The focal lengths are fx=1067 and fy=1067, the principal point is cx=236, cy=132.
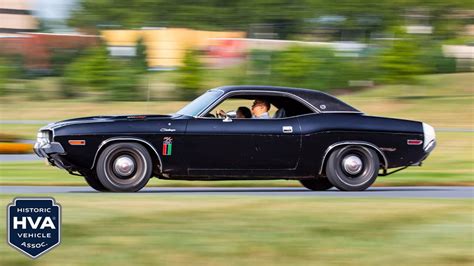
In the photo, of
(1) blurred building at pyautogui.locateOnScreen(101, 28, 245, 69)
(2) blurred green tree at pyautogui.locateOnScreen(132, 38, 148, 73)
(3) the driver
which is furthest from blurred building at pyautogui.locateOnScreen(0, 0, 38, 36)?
(3) the driver

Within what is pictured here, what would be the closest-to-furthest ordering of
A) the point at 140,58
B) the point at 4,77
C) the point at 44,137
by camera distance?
the point at 44,137
the point at 4,77
the point at 140,58

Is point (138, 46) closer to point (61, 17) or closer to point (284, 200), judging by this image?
point (61, 17)

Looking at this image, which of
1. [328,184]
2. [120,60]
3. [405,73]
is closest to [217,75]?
[120,60]

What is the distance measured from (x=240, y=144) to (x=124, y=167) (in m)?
1.57

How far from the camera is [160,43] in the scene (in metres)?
56.2

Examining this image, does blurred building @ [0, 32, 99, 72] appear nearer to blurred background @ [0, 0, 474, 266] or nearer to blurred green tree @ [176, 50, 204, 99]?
blurred background @ [0, 0, 474, 266]

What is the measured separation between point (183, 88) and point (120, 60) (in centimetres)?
743

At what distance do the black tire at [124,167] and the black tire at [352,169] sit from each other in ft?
8.16

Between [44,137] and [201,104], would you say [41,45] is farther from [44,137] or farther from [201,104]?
[44,137]

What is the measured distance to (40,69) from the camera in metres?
58.9

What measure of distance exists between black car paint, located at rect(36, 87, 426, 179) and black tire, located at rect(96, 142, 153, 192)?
0.11 m

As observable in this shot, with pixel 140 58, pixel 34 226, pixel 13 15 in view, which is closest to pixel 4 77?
pixel 140 58

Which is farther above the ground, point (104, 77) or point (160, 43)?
point (160, 43)

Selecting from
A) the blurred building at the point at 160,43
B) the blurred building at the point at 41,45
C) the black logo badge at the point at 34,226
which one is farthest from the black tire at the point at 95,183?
the blurred building at the point at 41,45
